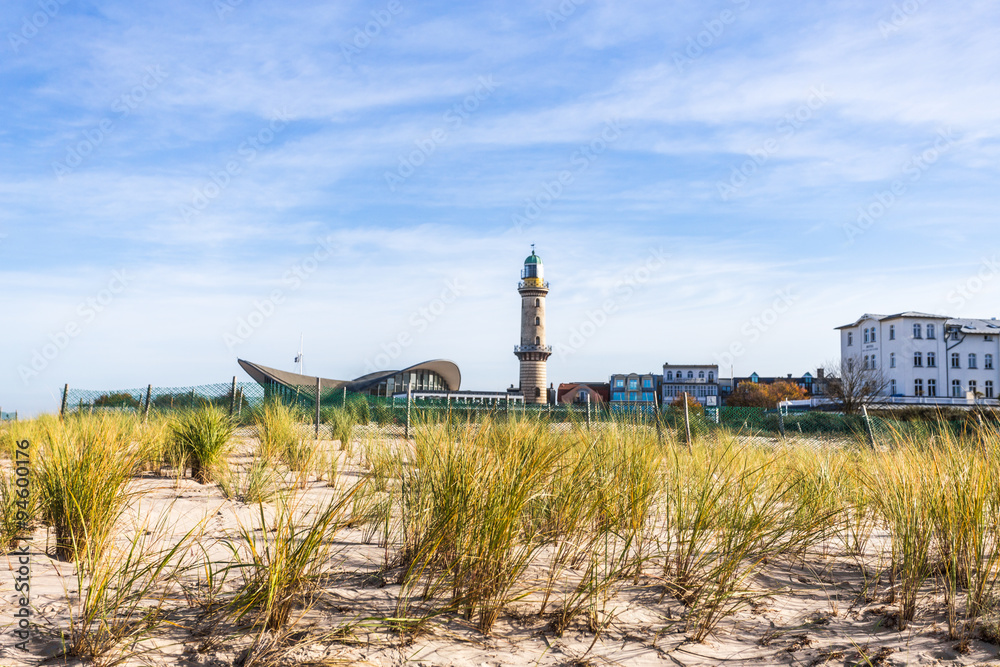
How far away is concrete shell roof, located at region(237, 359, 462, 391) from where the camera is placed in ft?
132

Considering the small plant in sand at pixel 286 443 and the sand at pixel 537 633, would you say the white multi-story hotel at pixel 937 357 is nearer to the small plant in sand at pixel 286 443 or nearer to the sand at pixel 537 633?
the small plant in sand at pixel 286 443

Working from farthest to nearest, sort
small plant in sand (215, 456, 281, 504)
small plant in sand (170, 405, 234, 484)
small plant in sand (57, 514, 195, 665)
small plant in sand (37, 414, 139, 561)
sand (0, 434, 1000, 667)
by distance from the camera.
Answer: small plant in sand (170, 405, 234, 484) < small plant in sand (215, 456, 281, 504) < small plant in sand (37, 414, 139, 561) < sand (0, 434, 1000, 667) < small plant in sand (57, 514, 195, 665)

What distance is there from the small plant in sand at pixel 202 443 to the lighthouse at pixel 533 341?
4351 cm

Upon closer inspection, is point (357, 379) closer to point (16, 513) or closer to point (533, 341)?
point (533, 341)

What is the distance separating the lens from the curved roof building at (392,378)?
40969 millimetres

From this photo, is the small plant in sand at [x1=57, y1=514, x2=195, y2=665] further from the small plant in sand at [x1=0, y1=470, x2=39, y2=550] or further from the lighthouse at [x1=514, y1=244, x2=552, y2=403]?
the lighthouse at [x1=514, y1=244, x2=552, y2=403]

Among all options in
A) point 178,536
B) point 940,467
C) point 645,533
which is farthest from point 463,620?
point 940,467

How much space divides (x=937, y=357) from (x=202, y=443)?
48.5m

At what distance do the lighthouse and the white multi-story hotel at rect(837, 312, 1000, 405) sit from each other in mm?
21623

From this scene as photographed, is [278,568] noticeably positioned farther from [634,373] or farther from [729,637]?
[634,373]

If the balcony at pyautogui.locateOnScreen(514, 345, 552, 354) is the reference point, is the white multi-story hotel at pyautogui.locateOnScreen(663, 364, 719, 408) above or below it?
below

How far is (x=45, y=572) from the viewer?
10.0ft

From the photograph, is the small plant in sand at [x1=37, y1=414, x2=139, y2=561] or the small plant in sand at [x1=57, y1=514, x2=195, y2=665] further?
the small plant in sand at [x1=37, y1=414, x2=139, y2=561]

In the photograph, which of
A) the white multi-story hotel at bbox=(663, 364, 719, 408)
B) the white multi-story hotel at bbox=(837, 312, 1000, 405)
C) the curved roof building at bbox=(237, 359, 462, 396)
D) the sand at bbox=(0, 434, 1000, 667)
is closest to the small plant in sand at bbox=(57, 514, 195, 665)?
the sand at bbox=(0, 434, 1000, 667)
